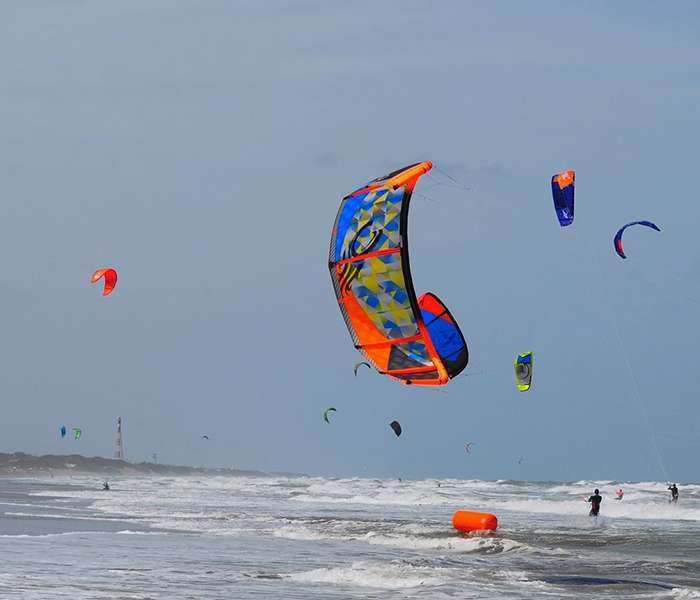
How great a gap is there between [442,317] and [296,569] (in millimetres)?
5144

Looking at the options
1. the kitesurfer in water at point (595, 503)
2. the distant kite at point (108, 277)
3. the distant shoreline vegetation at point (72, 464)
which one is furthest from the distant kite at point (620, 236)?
the distant shoreline vegetation at point (72, 464)

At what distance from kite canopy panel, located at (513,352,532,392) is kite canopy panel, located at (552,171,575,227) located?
489cm

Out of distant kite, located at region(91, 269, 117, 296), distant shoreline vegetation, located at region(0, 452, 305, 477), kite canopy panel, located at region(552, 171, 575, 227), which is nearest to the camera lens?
kite canopy panel, located at region(552, 171, 575, 227)

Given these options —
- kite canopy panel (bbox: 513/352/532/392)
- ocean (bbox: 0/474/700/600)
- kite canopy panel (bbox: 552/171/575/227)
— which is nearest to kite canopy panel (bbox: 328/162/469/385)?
ocean (bbox: 0/474/700/600)

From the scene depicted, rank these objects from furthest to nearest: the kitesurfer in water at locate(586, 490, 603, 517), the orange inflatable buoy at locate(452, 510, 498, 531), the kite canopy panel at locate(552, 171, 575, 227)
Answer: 1. the kitesurfer in water at locate(586, 490, 603, 517)
2. the orange inflatable buoy at locate(452, 510, 498, 531)
3. the kite canopy panel at locate(552, 171, 575, 227)

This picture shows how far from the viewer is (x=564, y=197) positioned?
17906 millimetres

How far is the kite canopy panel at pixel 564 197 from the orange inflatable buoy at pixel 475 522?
6.28 metres

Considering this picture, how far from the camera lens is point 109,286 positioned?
90.5ft

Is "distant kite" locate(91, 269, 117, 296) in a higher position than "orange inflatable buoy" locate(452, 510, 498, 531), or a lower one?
higher

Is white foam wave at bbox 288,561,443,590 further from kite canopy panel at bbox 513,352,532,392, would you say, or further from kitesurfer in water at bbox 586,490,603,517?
kitesurfer in water at bbox 586,490,603,517

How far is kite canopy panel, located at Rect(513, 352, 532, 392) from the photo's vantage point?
21672 millimetres

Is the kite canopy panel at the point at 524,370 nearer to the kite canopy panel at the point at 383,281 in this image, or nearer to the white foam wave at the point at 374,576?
the kite canopy panel at the point at 383,281

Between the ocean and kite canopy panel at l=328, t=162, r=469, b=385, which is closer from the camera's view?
the ocean

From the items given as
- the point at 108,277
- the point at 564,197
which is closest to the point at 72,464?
the point at 108,277
